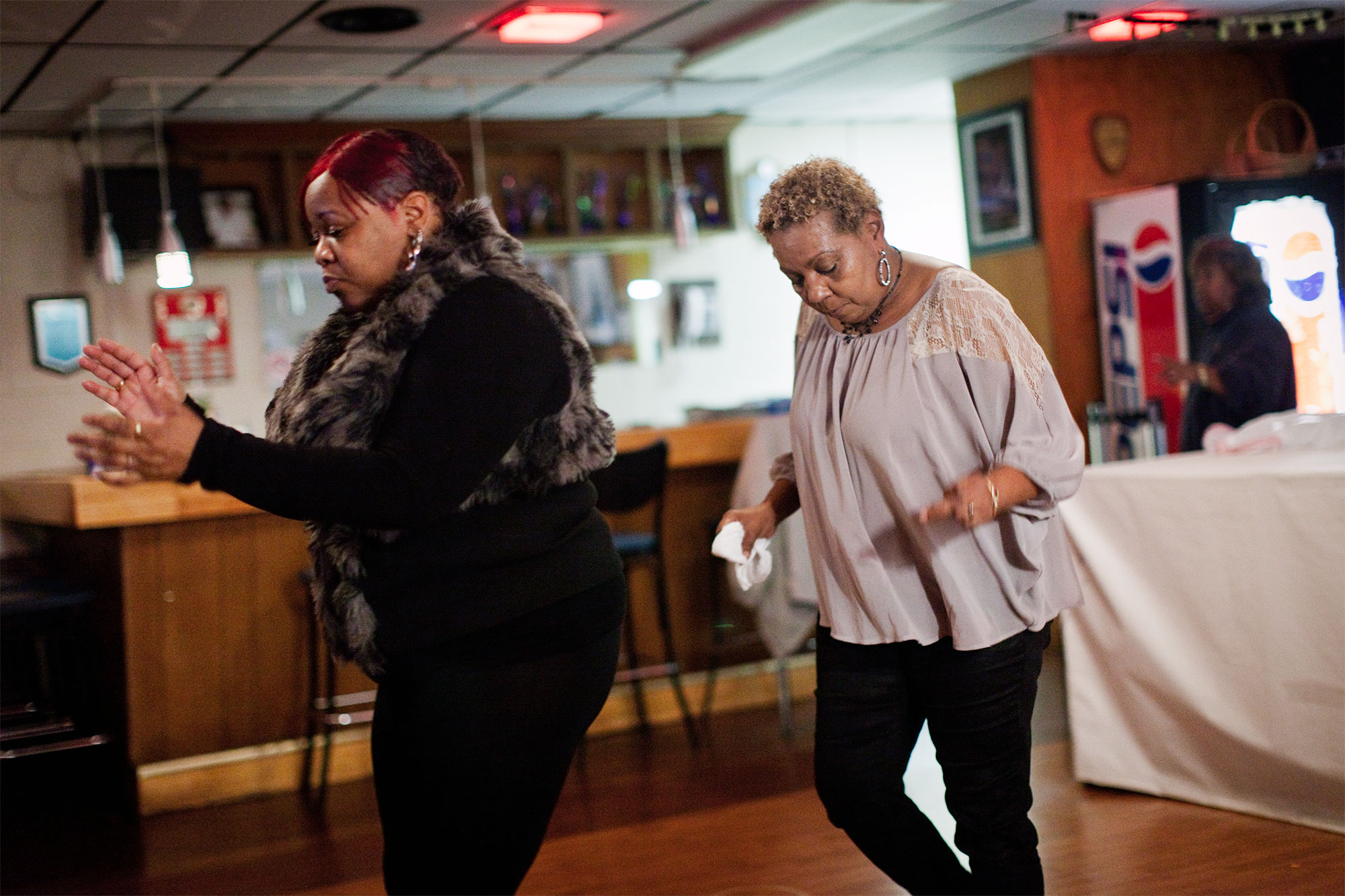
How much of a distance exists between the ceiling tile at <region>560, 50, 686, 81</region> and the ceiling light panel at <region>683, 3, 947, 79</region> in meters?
0.09

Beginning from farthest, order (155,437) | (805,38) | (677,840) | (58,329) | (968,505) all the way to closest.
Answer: (58,329) < (805,38) < (677,840) < (968,505) < (155,437)

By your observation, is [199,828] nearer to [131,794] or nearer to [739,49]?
[131,794]

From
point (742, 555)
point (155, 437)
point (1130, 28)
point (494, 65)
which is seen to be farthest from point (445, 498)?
point (1130, 28)

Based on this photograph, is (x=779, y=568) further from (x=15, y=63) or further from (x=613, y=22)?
(x=15, y=63)

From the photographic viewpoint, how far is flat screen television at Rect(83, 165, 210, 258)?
5.64m

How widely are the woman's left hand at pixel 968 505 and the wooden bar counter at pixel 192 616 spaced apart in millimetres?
2672

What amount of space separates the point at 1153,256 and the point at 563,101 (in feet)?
8.84

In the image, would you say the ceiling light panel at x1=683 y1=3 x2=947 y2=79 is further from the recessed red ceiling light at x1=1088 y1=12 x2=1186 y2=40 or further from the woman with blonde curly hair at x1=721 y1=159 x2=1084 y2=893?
the woman with blonde curly hair at x1=721 y1=159 x2=1084 y2=893

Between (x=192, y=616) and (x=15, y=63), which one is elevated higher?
(x=15, y=63)

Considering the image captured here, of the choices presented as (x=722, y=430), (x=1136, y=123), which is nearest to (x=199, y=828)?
(x=722, y=430)

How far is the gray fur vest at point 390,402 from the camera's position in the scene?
1.45m

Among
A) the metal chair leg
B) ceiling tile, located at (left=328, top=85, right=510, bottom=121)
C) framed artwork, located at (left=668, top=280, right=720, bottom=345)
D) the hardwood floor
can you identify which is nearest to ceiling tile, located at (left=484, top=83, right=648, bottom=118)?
ceiling tile, located at (left=328, top=85, right=510, bottom=121)

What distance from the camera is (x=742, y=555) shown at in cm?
195

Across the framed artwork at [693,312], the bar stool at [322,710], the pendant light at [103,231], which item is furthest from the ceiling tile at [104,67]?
the framed artwork at [693,312]
